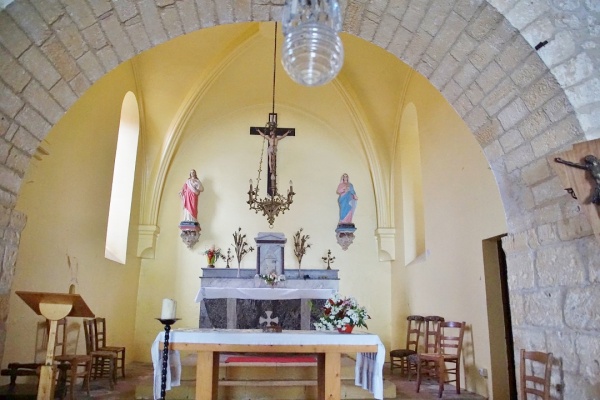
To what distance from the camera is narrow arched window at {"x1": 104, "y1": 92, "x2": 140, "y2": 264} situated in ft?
25.5

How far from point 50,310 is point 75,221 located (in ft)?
10.3

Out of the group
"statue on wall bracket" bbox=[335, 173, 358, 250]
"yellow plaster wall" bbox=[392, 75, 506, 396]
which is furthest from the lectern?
"statue on wall bracket" bbox=[335, 173, 358, 250]

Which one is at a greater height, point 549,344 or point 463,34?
point 463,34

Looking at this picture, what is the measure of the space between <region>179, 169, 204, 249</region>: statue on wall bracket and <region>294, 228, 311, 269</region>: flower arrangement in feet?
6.11

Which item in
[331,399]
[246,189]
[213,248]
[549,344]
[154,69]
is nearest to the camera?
[549,344]

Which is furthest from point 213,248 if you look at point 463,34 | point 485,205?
point 463,34

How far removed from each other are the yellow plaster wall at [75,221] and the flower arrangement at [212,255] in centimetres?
141

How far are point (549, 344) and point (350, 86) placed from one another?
21.8ft

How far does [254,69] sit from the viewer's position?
8.62 meters

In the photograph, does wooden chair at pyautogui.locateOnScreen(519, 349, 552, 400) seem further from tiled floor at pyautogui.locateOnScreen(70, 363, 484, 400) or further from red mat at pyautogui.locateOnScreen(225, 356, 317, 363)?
red mat at pyautogui.locateOnScreen(225, 356, 317, 363)

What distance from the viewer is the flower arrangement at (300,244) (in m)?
8.59

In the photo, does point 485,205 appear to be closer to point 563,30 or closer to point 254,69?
point 563,30

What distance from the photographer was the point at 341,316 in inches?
161

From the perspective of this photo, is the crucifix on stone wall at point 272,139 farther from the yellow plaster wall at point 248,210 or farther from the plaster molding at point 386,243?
the plaster molding at point 386,243
